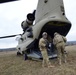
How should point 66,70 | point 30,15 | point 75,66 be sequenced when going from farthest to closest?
point 30,15, point 75,66, point 66,70

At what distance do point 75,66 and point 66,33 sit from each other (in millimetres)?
4787

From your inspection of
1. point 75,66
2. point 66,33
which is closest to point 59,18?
point 66,33

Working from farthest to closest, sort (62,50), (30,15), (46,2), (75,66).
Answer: (30,15)
(46,2)
(62,50)
(75,66)

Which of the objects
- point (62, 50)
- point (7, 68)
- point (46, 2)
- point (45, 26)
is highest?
point (46, 2)

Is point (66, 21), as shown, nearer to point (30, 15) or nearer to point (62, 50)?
point (62, 50)

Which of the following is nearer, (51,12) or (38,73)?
(38,73)

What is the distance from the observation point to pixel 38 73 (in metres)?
14.0

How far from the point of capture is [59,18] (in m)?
17.6

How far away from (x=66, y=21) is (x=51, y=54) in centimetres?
284

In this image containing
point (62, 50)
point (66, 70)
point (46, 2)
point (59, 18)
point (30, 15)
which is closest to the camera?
point (66, 70)

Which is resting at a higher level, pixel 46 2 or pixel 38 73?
pixel 46 2

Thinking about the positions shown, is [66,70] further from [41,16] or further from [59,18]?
[41,16]

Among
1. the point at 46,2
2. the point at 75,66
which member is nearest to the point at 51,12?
the point at 46,2

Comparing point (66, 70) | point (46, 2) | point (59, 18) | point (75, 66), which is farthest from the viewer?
point (46, 2)
